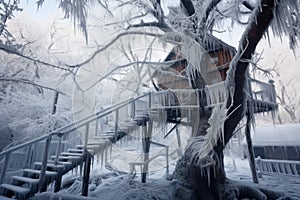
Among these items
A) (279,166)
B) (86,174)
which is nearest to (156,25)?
(86,174)

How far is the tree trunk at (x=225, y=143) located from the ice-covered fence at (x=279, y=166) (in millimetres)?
4502

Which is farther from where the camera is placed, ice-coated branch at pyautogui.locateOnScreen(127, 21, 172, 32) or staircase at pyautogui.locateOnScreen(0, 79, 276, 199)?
ice-coated branch at pyautogui.locateOnScreen(127, 21, 172, 32)

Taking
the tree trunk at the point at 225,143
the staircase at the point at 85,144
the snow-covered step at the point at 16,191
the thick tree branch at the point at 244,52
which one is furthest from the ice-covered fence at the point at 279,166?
the snow-covered step at the point at 16,191

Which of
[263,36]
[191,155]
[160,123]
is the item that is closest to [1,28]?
[160,123]

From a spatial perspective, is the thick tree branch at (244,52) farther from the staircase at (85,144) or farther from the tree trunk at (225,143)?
the staircase at (85,144)

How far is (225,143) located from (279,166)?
6500mm

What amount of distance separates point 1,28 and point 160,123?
20.2 ft

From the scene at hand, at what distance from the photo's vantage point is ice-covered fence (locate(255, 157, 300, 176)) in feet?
25.0

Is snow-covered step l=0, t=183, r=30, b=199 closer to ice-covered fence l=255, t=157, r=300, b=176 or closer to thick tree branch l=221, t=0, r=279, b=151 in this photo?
thick tree branch l=221, t=0, r=279, b=151

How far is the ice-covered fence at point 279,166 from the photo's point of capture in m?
7.63

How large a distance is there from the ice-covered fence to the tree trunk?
4.50 m

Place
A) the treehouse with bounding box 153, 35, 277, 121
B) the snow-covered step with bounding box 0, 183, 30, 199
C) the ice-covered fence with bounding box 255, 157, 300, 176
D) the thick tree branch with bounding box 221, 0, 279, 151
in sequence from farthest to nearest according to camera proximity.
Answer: the ice-covered fence with bounding box 255, 157, 300, 176
the treehouse with bounding box 153, 35, 277, 121
the snow-covered step with bounding box 0, 183, 30, 199
the thick tree branch with bounding box 221, 0, 279, 151

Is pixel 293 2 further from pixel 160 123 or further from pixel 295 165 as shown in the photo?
pixel 295 165

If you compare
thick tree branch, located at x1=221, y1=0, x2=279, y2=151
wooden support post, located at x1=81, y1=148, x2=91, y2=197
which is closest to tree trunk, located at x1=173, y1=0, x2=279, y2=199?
thick tree branch, located at x1=221, y1=0, x2=279, y2=151
